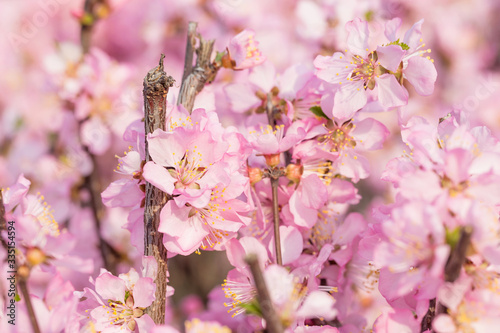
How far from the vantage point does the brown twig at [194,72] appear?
2.78 feet

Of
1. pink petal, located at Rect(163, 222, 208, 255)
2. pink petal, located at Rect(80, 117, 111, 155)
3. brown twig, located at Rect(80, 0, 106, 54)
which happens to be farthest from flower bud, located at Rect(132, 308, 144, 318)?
brown twig, located at Rect(80, 0, 106, 54)

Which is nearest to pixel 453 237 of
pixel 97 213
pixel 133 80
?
pixel 97 213

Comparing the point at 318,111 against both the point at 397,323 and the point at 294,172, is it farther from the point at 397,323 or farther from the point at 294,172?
the point at 397,323

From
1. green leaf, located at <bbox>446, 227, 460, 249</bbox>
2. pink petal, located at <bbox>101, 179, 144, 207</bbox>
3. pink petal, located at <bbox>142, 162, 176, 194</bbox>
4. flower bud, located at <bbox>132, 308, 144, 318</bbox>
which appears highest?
pink petal, located at <bbox>142, 162, 176, 194</bbox>

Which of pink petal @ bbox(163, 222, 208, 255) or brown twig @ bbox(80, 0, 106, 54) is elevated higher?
brown twig @ bbox(80, 0, 106, 54)

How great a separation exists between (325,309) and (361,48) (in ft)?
1.52

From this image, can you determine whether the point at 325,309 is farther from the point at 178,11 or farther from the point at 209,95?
the point at 178,11

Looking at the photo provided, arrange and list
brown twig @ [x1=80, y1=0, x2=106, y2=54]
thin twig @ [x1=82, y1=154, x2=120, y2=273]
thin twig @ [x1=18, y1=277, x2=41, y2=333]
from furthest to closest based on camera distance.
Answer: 1. brown twig @ [x1=80, y1=0, x2=106, y2=54]
2. thin twig @ [x1=82, y1=154, x2=120, y2=273]
3. thin twig @ [x1=18, y1=277, x2=41, y2=333]

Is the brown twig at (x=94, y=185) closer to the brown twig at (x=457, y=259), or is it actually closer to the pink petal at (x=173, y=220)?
the pink petal at (x=173, y=220)

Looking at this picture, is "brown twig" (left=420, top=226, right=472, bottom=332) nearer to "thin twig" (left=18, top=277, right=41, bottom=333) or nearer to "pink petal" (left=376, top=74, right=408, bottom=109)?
"pink petal" (left=376, top=74, right=408, bottom=109)

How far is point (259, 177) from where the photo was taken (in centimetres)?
82

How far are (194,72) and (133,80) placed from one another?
0.86m

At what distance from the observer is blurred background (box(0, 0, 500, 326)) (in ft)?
4.41

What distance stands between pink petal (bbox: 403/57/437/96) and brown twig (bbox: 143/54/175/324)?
39 centimetres
